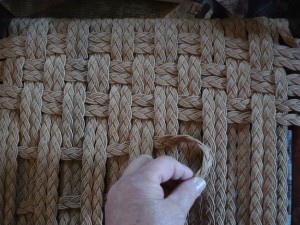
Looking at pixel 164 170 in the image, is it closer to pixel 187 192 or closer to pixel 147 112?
pixel 187 192

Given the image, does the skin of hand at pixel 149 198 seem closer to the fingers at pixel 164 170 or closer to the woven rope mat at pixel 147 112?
the fingers at pixel 164 170

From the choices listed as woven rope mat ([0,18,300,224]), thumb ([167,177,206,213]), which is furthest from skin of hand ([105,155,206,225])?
woven rope mat ([0,18,300,224])

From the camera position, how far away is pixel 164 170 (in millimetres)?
590

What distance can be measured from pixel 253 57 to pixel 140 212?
0.40 metres

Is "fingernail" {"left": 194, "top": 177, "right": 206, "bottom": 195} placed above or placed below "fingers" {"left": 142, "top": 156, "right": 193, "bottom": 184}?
below

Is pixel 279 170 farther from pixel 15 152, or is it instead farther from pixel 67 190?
pixel 15 152

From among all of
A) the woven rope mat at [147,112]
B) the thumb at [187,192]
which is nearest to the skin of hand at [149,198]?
the thumb at [187,192]

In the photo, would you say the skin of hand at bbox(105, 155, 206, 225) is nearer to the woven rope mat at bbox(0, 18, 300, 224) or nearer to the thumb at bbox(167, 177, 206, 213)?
the thumb at bbox(167, 177, 206, 213)

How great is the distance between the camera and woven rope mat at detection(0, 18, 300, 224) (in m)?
0.70

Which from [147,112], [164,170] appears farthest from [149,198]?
[147,112]

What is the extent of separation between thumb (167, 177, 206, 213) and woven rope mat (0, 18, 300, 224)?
0.08 meters

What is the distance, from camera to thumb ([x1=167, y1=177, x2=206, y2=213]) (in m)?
0.57

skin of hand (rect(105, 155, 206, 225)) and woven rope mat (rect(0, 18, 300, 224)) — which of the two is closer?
skin of hand (rect(105, 155, 206, 225))

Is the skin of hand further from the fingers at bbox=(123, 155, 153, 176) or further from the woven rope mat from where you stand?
the woven rope mat
